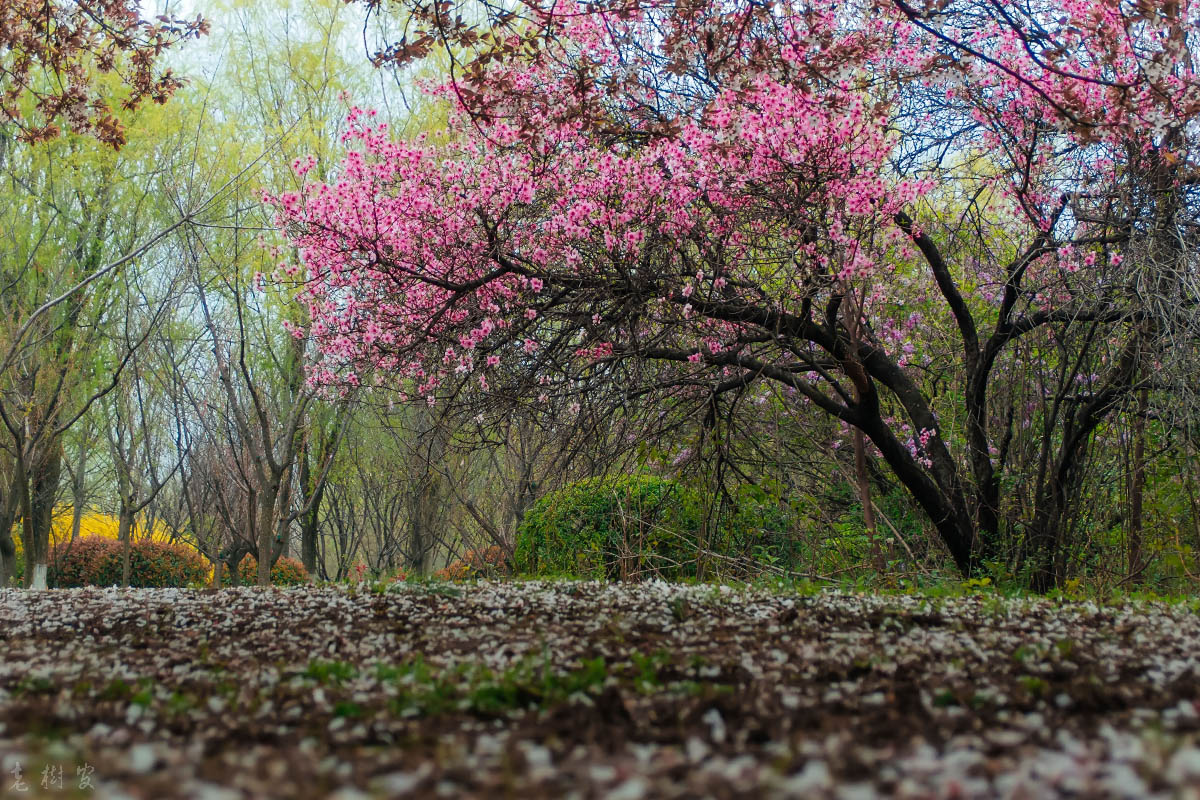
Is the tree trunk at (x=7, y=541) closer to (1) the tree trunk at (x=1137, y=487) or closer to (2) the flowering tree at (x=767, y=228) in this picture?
(2) the flowering tree at (x=767, y=228)

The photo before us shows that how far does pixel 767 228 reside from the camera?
5133 mm

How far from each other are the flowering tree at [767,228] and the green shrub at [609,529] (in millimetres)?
1366

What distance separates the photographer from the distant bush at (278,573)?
12.0 m

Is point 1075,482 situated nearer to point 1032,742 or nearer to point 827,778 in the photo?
point 1032,742

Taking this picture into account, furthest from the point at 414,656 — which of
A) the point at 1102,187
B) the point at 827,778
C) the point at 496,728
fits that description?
the point at 1102,187

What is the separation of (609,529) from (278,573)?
6.45m

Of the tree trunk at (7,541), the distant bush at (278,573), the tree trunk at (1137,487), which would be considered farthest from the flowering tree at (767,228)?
the distant bush at (278,573)

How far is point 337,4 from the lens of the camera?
1255 cm

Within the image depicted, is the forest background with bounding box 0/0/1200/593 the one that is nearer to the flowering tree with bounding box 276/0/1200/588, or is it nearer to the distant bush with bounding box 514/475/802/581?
the distant bush with bounding box 514/475/802/581

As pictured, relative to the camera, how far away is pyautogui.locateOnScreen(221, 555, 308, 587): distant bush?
474 inches

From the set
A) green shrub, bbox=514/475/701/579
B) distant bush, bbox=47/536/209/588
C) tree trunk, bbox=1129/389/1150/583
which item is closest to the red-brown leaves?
green shrub, bbox=514/475/701/579

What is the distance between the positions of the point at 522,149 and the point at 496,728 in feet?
13.2

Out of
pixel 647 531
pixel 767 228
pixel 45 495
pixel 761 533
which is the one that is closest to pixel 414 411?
pixel 45 495

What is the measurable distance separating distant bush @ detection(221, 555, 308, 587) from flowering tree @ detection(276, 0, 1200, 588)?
6503 millimetres
